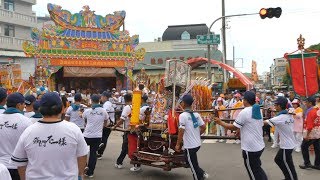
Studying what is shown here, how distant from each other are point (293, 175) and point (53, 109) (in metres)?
4.92

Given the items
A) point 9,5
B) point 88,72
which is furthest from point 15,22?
point 88,72

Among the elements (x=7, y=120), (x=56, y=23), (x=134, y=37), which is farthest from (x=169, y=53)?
(x=7, y=120)

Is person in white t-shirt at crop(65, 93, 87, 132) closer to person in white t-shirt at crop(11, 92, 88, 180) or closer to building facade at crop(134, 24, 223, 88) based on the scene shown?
person in white t-shirt at crop(11, 92, 88, 180)

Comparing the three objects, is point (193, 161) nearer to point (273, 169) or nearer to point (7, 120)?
point (273, 169)

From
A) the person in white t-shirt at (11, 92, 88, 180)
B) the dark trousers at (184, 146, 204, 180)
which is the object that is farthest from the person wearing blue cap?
the person in white t-shirt at (11, 92, 88, 180)

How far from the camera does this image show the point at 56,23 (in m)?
22.0

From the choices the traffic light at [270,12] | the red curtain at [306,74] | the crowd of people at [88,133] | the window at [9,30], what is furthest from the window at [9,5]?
the red curtain at [306,74]

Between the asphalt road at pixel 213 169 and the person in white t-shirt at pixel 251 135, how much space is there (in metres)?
1.81

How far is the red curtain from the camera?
11164 mm

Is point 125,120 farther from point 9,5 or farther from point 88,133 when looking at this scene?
point 9,5

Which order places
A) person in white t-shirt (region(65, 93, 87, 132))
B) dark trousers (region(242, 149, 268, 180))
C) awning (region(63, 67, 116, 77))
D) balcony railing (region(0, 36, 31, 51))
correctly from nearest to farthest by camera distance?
dark trousers (region(242, 149, 268, 180)) → person in white t-shirt (region(65, 93, 87, 132)) → awning (region(63, 67, 116, 77)) → balcony railing (region(0, 36, 31, 51))

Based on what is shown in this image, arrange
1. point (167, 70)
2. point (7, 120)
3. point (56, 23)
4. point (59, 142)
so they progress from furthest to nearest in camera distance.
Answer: point (56, 23) → point (167, 70) → point (7, 120) → point (59, 142)

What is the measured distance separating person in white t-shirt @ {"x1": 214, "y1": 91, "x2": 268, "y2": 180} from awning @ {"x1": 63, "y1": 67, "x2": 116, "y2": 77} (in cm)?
1828

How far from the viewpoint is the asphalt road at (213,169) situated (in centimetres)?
798
